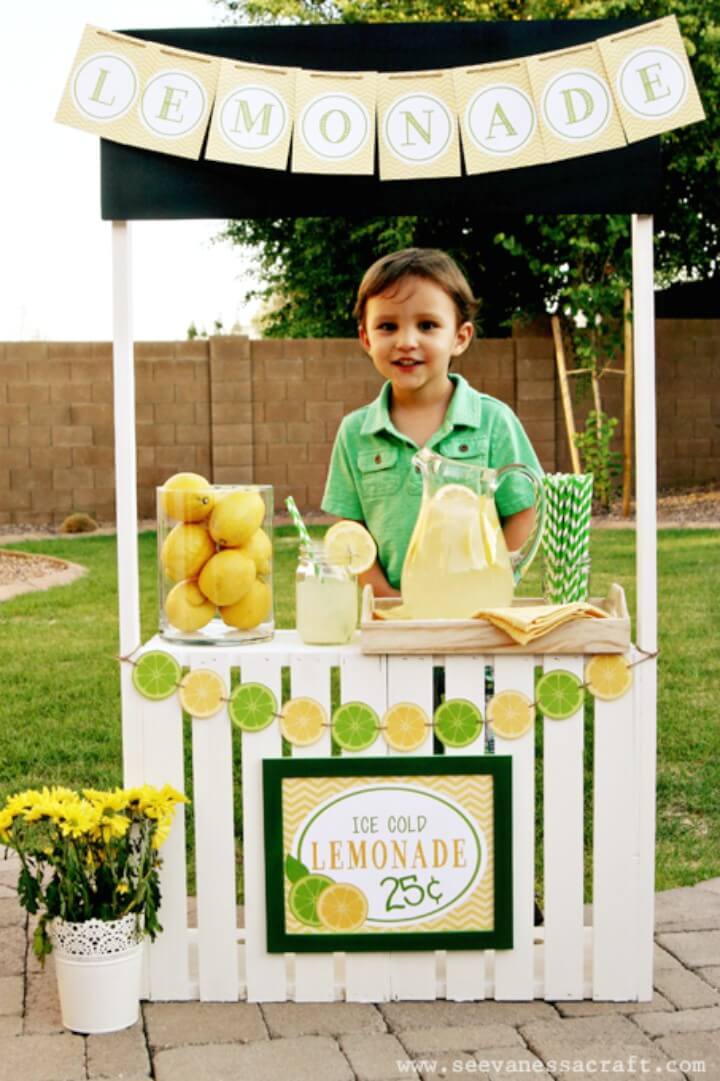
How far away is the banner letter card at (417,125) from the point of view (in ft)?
7.54

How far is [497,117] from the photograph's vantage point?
229 centimetres

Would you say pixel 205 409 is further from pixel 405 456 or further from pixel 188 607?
pixel 188 607

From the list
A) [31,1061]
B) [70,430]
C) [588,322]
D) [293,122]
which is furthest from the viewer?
[70,430]

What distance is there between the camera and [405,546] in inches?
104

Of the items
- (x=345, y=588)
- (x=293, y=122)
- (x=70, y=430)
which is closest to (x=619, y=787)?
(x=345, y=588)

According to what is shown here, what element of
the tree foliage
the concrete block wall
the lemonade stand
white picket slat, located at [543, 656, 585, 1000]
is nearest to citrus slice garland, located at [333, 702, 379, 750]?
the lemonade stand

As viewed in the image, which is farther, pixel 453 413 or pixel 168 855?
pixel 453 413

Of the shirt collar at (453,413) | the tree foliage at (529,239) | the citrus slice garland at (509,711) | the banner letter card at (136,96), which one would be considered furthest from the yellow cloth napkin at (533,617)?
the tree foliage at (529,239)

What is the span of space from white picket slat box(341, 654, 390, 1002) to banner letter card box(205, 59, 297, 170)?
2.88 ft

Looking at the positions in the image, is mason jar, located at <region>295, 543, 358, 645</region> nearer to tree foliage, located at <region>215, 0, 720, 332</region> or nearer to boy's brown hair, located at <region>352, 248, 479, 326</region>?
boy's brown hair, located at <region>352, 248, 479, 326</region>

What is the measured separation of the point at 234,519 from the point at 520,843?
2.50 feet

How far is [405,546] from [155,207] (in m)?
0.82

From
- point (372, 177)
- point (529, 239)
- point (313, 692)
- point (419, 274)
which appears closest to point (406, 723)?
point (313, 692)

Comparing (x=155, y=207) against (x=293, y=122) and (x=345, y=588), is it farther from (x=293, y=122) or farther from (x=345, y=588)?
(x=345, y=588)
